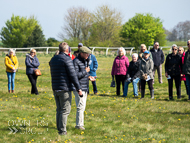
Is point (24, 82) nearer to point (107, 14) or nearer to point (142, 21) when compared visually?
point (107, 14)

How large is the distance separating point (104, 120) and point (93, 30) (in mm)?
54121

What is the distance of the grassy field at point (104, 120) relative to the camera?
589 cm

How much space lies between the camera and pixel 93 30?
198 ft

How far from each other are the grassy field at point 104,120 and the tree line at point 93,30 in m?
45.3

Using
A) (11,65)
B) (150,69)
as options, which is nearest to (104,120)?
(150,69)

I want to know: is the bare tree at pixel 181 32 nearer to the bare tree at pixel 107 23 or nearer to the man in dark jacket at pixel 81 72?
the bare tree at pixel 107 23

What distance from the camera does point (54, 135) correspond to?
5941 millimetres

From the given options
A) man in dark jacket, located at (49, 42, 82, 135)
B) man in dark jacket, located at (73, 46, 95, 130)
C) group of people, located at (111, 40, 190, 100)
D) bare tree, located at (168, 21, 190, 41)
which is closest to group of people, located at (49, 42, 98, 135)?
man in dark jacket, located at (49, 42, 82, 135)

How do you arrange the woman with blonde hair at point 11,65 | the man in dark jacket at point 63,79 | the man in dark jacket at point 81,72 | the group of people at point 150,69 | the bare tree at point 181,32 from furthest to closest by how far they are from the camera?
the bare tree at point 181,32 < the woman with blonde hair at point 11,65 < the group of people at point 150,69 < the man in dark jacket at point 81,72 < the man in dark jacket at point 63,79

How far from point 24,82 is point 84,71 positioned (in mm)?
10248

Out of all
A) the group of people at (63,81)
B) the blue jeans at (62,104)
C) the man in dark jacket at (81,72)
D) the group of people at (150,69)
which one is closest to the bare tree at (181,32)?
the group of people at (150,69)

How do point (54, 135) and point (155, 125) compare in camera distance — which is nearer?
point (54, 135)

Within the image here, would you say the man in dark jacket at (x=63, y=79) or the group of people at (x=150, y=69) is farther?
the group of people at (x=150, y=69)

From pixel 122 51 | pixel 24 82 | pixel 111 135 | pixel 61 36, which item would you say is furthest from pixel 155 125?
pixel 61 36
